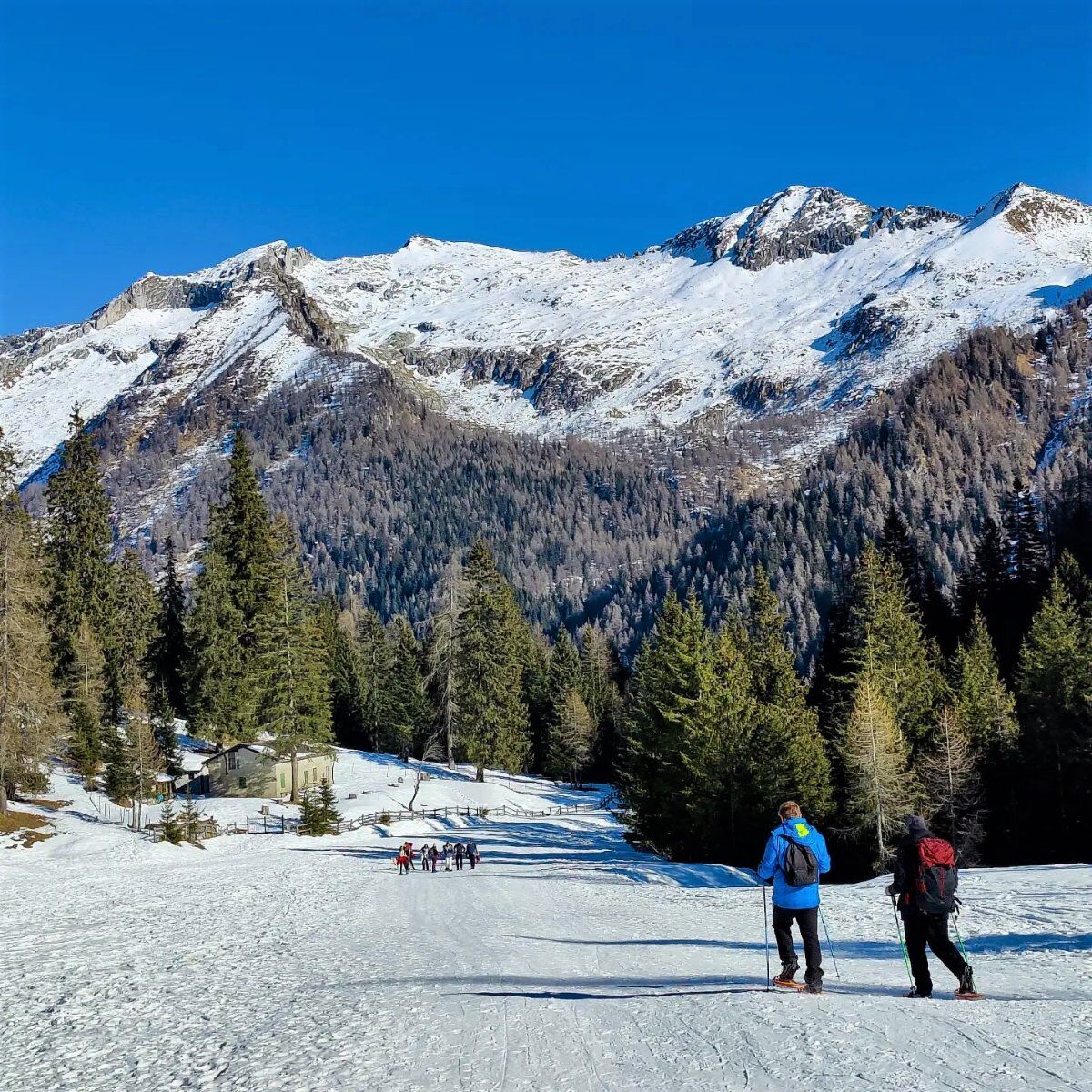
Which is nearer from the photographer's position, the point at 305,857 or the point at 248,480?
the point at 305,857

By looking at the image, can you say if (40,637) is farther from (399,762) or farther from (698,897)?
(399,762)

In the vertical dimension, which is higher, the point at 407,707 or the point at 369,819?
the point at 407,707

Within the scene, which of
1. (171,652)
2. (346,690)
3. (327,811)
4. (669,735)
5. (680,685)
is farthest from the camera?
(346,690)

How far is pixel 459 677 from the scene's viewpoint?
6384 centimetres

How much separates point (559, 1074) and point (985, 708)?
41793 millimetres

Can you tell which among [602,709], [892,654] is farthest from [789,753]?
[602,709]

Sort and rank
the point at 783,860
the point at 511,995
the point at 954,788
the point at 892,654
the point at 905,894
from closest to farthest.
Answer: the point at 905,894
the point at 783,860
the point at 511,995
the point at 954,788
the point at 892,654

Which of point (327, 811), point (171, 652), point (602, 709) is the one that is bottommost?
point (327, 811)

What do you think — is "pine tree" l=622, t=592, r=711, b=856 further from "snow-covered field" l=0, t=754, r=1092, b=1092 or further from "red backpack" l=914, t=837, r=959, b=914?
"red backpack" l=914, t=837, r=959, b=914

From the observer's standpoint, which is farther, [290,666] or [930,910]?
[290,666]

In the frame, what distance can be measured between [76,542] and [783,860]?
2014 inches

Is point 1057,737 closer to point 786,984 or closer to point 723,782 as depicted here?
point 723,782

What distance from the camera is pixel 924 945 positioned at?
361 inches

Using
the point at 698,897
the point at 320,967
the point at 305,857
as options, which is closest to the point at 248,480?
the point at 305,857
